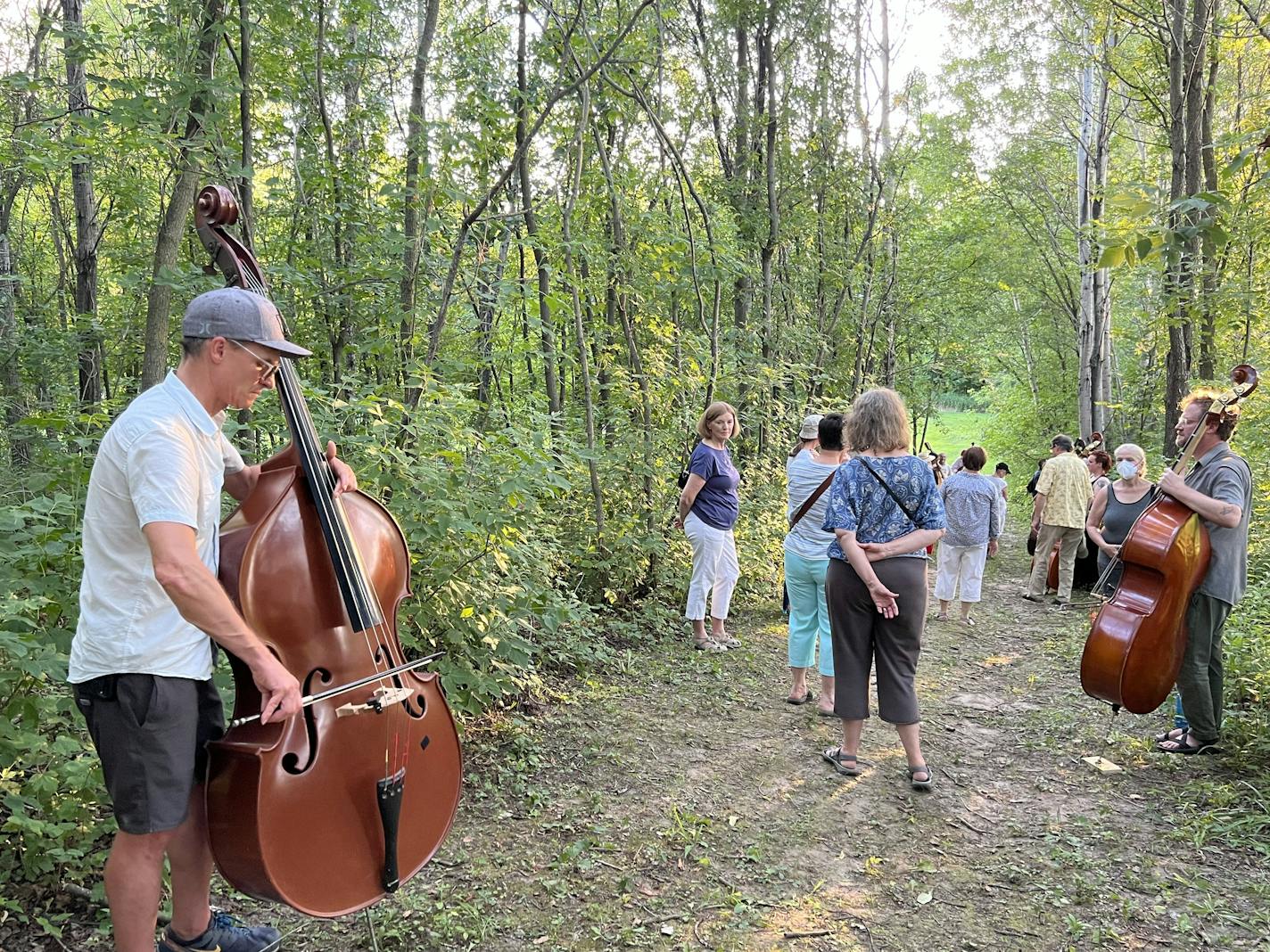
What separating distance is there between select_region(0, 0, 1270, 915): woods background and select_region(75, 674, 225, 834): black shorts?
41 centimetres

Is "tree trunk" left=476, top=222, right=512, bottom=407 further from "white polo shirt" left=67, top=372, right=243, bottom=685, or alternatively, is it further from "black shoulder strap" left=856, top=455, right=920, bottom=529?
"white polo shirt" left=67, top=372, right=243, bottom=685

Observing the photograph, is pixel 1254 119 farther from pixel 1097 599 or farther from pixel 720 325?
pixel 720 325

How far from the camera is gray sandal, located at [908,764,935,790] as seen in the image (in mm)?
3969

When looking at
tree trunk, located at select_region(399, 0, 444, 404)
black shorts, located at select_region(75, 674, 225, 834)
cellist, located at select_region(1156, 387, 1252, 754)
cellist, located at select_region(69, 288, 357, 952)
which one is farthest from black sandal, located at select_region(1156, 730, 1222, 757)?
tree trunk, located at select_region(399, 0, 444, 404)

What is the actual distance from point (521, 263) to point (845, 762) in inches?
218

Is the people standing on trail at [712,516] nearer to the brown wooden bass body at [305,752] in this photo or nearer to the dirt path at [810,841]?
the dirt path at [810,841]

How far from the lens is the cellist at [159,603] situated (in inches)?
74.7

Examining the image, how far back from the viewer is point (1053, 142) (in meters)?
17.2

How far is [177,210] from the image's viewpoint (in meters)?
4.34

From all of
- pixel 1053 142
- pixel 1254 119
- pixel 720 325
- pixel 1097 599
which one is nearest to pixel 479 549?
pixel 720 325

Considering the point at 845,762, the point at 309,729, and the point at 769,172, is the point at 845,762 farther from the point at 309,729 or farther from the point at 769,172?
the point at 769,172

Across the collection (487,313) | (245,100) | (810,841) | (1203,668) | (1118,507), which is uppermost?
(245,100)

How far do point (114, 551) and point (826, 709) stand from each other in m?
4.18

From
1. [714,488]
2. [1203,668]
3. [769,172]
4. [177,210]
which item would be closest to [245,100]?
[177,210]
